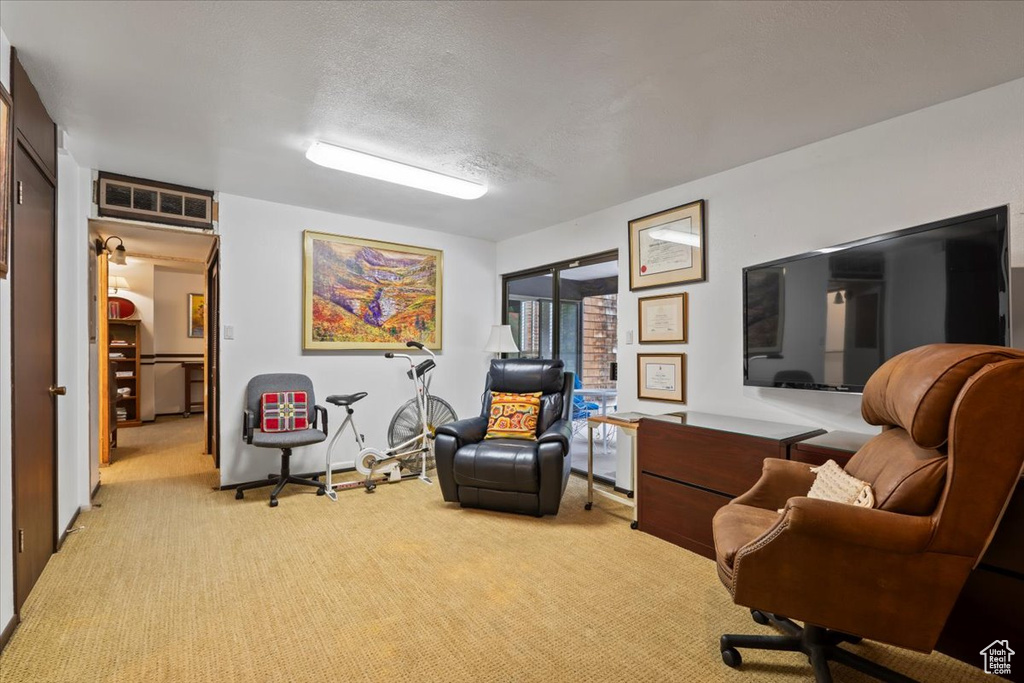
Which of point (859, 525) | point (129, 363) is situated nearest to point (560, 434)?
point (859, 525)

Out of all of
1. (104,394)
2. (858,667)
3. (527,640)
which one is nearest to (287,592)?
(527,640)

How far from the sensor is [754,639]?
67.6 inches

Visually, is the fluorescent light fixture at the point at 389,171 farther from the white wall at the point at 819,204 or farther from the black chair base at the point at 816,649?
the black chair base at the point at 816,649

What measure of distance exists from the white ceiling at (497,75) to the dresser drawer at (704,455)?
5.47ft

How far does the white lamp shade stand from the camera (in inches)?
186

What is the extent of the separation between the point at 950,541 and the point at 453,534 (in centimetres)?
231

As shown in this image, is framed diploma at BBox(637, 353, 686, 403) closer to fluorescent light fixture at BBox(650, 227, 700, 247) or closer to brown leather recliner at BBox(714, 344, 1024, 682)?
fluorescent light fixture at BBox(650, 227, 700, 247)

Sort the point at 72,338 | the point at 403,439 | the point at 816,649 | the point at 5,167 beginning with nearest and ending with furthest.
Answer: the point at 816,649
the point at 5,167
the point at 72,338
the point at 403,439

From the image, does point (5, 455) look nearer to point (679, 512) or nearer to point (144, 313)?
point (679, 512)

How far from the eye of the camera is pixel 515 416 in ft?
11.9

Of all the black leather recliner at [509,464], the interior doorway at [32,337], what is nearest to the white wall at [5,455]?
the interior doorway at [32,337]

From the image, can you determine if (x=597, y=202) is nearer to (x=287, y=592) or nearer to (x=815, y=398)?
(x=815, y=398)

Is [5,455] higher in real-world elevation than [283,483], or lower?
higher

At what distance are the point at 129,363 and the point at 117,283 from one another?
1.18 m
